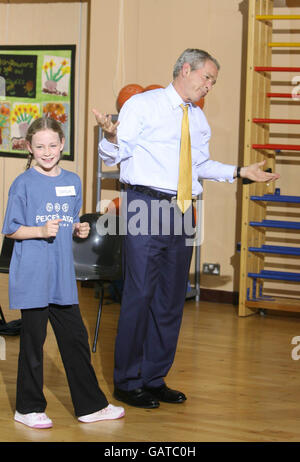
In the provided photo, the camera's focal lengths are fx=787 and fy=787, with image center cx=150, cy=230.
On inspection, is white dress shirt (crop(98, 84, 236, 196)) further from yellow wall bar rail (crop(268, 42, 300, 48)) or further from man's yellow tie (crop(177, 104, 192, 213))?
yellow wall bar rail (crop(268, 42, 300, 48))

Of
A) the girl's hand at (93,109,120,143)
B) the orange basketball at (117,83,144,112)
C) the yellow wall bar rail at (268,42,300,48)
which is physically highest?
the yellow wall bar rail at (268,42,300,48)

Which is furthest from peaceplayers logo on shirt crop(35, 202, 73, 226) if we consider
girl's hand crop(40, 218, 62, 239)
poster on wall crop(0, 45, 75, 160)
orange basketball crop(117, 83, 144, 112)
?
poster on wall crop(0, 45, 75, 160)

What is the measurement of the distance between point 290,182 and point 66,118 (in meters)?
2.21

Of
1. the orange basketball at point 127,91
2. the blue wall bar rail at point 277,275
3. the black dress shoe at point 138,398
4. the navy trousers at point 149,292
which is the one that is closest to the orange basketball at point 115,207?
the orange basketball at point 127,91

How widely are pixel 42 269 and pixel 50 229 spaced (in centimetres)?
20

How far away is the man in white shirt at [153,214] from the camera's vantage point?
322 cm

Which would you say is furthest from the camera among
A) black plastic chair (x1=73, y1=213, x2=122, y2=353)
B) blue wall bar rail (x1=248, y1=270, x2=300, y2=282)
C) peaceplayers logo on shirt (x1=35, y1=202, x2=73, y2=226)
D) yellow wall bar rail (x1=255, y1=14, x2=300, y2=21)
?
blue wall bar rail (x1=248, y1=270, x2=300, y2=282)

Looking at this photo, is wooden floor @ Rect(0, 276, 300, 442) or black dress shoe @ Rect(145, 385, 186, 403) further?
black dress shoe @ Rect(145, 385, 186, 403)

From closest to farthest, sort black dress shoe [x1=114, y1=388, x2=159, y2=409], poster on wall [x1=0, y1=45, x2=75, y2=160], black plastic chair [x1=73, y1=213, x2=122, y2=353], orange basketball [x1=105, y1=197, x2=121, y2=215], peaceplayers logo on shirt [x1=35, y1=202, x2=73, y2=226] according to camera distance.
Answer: peaceplayers logo on shirt [x1=35, y1=202, x2=73, y2=226] → black dress shoe [x1=114, y1=388, x2=159, y2=409] → black plastic chair [x1=73, y1=213, x2=122, y2=353] → orange basketball [x1=105, y1=197, x2=121, y2=215] → poster on wall [x1=0, y1=45, x2=75, y2=160]

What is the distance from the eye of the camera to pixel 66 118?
6.88 meters

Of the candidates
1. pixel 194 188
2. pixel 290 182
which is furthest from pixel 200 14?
pixel 194 188

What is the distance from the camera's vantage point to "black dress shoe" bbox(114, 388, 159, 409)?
3.32 meters

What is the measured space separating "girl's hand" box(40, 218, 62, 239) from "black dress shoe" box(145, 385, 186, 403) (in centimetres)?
98

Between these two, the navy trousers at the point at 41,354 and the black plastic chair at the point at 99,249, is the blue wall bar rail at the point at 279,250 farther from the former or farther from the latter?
the navy trousers at the point at 41,354
